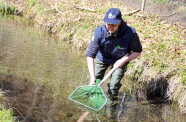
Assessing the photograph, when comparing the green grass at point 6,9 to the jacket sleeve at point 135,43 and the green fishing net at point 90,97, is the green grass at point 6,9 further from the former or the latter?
the jacket sleeve at point 135,43

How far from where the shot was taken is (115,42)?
5.50 m

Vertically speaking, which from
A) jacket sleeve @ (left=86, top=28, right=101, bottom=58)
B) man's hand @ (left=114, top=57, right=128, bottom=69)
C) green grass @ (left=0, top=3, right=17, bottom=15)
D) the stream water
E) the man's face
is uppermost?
green grass @ (left=0, top=3, right=17, bottom=15)

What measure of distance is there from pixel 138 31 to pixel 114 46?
15.3ft

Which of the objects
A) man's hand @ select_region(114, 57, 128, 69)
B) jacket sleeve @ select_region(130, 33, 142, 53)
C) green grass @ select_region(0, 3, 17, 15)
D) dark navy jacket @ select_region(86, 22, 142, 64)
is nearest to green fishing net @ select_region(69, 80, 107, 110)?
man's hand @ select_region(114, 57, 128, 69)

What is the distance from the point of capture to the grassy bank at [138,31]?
7.12m

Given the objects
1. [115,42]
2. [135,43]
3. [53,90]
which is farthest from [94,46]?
[53,90]

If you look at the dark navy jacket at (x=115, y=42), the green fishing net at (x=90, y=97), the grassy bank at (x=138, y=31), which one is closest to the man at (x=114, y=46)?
the dark navy jacket at (x=115, y=42)

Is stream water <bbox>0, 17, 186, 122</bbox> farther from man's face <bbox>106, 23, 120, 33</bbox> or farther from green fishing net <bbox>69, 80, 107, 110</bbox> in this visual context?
man's face <bbox>106, 23, 120, 33</bbox>

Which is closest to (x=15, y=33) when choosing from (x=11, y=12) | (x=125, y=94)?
(x=11, y=12)

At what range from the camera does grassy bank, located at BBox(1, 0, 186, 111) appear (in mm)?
7125

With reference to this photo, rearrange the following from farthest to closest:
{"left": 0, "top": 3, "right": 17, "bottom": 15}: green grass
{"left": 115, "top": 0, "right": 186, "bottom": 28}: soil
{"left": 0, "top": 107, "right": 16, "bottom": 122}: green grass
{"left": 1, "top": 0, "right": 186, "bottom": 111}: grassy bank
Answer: {"left": 0, "top": 3, "right": 17, "bottom": 15}: green grass
{"left": 115, "top": 0, "right": 186, "bottom": 28}: soil
{"left": 1, "top": 0, "right": 186, "bottom": 111}: grassy bank
{"left": 0, "top": 107, "right": 16, "bottom": 122}: green grass

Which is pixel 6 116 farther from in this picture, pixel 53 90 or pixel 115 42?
pixel 115 42

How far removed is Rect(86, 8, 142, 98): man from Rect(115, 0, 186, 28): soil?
20.7 feet

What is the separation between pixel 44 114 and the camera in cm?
525
